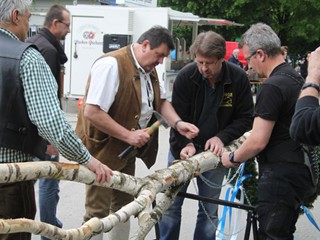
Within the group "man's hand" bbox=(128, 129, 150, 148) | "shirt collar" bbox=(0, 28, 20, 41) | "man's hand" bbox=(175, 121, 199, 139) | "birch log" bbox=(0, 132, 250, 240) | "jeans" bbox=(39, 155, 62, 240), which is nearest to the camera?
"birch log" bbox=(0, 132, 250, 240)

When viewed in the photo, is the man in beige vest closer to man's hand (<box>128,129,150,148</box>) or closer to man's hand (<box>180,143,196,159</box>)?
man's hand (<box>128,129,150,148</box>)

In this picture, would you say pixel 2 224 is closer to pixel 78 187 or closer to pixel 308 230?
pixel 308 230

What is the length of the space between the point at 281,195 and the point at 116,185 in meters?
1.06

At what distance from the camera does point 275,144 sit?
3172mm

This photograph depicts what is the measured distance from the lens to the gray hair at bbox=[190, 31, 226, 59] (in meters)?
3.62

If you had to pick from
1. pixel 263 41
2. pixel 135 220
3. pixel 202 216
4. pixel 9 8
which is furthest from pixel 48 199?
pixel 263 41

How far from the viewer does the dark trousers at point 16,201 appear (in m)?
2.73

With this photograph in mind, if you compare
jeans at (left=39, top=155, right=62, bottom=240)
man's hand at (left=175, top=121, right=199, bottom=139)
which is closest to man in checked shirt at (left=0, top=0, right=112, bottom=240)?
man's hand at (left=175, top=121, right=199, bottom=139)

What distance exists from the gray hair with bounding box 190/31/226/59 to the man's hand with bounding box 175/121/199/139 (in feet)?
1.82

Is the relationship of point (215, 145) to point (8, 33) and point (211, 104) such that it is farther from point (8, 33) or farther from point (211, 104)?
point (8, 33)

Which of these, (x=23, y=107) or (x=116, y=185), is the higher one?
(x=23, y=107)

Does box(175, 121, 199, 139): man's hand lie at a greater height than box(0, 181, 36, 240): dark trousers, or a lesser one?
greater

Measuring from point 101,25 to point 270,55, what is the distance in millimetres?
9730

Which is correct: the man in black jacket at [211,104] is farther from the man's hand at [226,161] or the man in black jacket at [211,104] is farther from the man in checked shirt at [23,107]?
the man in checked shirt at [23,107]
